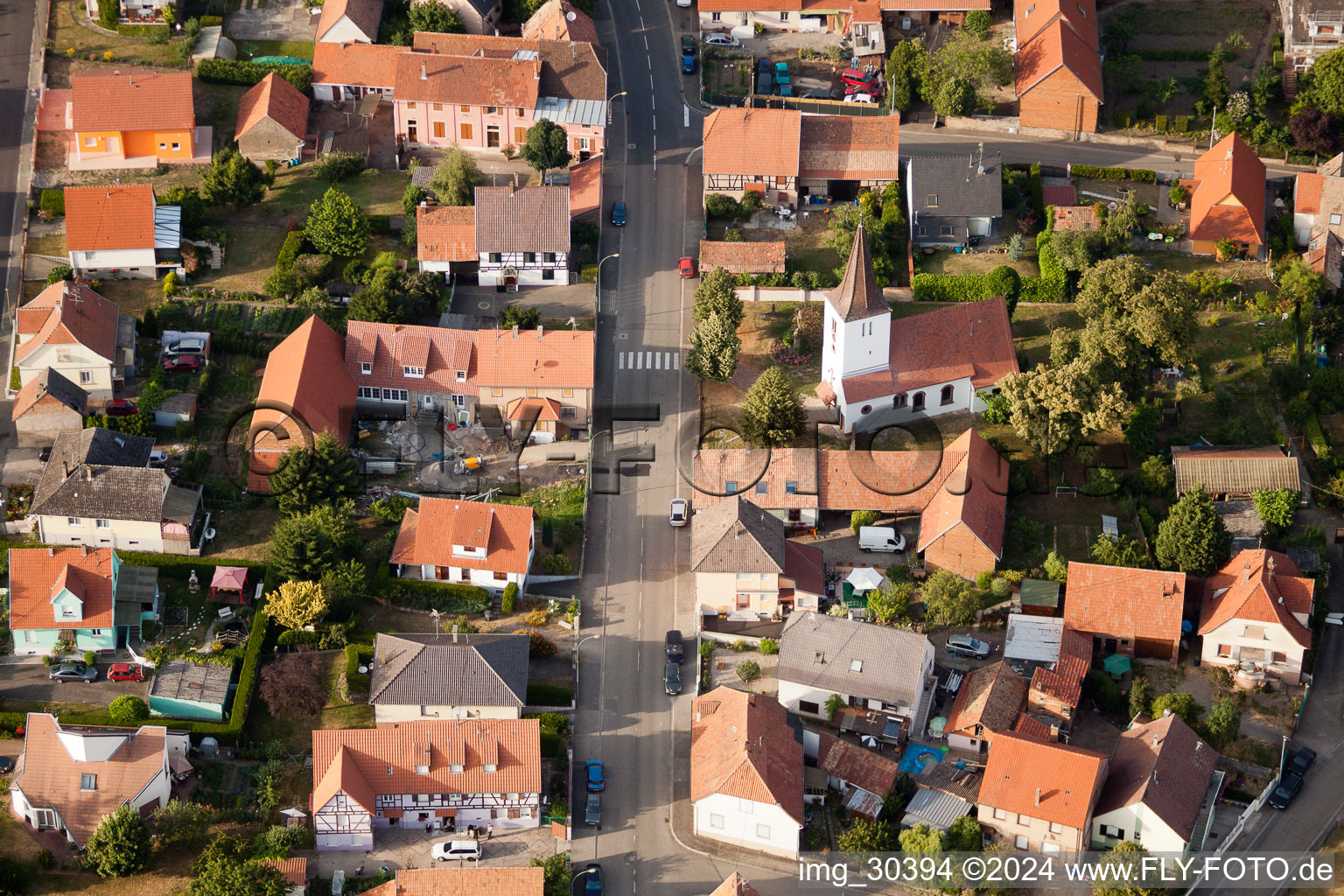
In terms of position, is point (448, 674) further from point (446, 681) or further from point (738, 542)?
point (738, 542)

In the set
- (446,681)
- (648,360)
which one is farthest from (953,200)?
(446,681)

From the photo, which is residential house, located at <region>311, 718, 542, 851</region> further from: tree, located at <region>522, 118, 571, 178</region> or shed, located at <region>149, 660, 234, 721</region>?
tree, located at <region>522, 118, 571, 178</region>

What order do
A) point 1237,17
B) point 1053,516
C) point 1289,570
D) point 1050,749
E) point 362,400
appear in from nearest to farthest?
point 1050,749
point 1289,570
point 1053,516
point 362,400
point 1237,17

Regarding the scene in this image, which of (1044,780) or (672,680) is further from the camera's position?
(672,680)

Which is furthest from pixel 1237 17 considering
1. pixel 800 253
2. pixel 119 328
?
pixel 119 328

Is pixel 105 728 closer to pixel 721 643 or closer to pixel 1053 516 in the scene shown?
pixel 721 643
